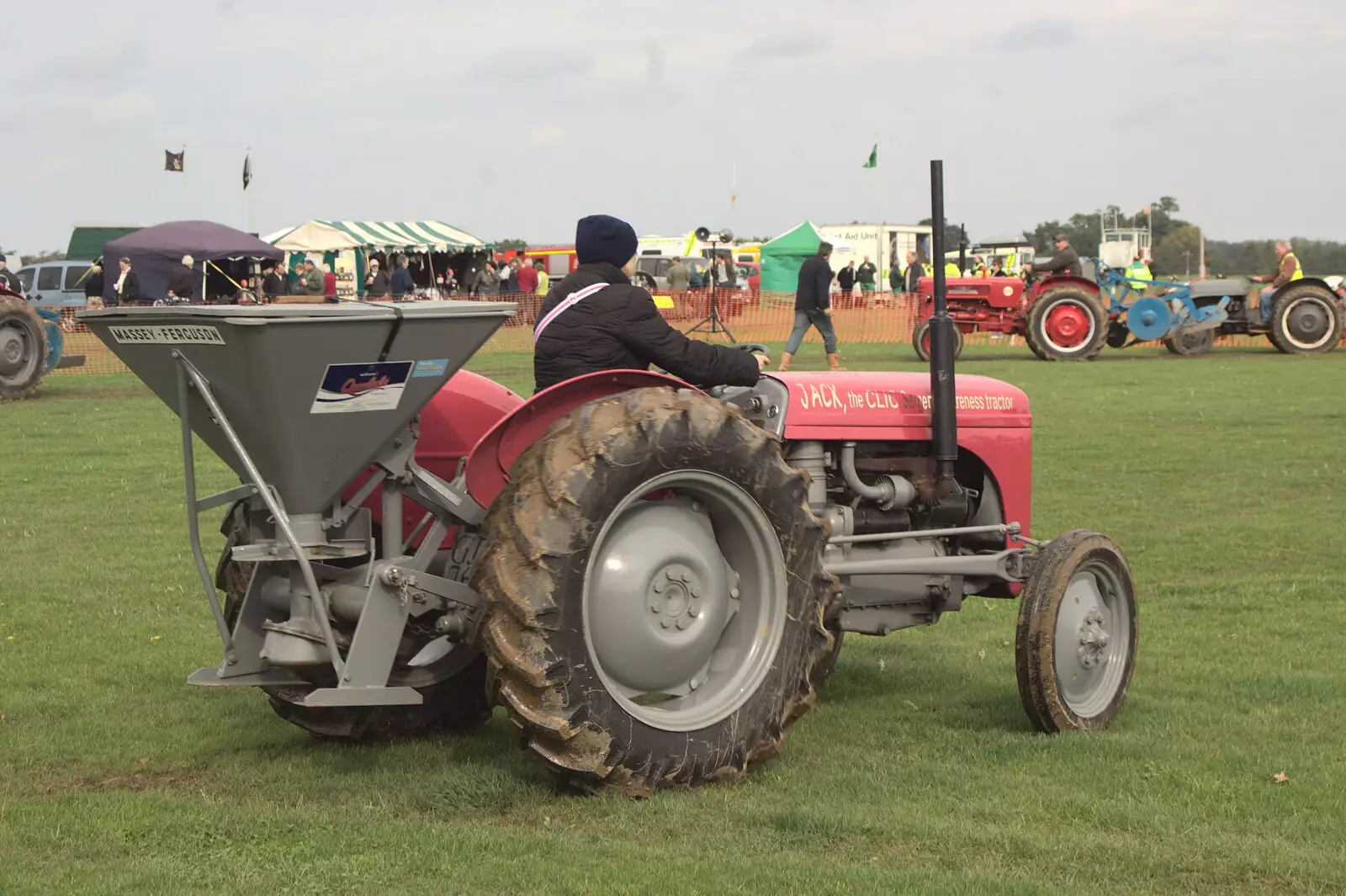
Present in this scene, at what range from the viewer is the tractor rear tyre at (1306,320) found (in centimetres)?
2659

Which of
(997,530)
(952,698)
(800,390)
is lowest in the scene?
(952,698)

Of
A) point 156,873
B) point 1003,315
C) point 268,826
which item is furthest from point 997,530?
point 1003,315

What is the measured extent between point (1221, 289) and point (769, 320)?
398 inches

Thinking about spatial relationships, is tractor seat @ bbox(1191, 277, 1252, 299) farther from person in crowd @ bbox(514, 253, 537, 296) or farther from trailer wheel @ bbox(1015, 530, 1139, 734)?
trailer wheel @ bbox(1015, 530, 1139, 734)

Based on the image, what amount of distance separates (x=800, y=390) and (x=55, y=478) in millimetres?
8840

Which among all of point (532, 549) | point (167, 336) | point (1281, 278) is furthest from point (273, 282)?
point (532, 549)

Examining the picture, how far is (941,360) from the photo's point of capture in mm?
5980

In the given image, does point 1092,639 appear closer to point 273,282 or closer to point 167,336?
point 167,336

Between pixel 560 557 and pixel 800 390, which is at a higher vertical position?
pixel 800 390

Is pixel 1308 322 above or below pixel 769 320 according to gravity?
below

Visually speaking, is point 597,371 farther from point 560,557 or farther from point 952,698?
point 952,698

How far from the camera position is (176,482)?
41.1 feet

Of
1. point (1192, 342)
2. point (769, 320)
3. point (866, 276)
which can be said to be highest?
point (866, 276)

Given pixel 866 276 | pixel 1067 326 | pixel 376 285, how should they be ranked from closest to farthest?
pixel 1067 326 → pixel 376 285 → pixel 866 276
